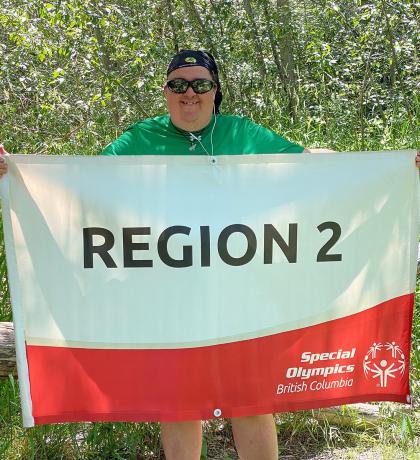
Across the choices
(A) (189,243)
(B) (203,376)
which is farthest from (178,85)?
(B) (203,376)

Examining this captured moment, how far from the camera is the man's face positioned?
308 cm

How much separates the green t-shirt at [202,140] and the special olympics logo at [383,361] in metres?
0.93

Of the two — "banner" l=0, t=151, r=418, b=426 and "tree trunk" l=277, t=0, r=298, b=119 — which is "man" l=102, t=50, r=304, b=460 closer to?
"banner" l=0, t=151, r=418, b=426

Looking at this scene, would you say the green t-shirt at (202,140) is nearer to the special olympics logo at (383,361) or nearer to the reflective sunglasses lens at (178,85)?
the reflective sunglasses lens at (178,85)

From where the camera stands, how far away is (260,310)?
3041mm

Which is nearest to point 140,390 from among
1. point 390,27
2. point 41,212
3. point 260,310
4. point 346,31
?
point 260,310

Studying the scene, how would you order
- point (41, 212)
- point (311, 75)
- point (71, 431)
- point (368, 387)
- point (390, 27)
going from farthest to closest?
1. point (311, 75)
2. point (390, 27)
3. point (71, 431)
4. point (368, 387)
5. point (41, 212)

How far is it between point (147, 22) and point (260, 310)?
14.7 ft

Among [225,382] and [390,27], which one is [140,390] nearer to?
[225,382]

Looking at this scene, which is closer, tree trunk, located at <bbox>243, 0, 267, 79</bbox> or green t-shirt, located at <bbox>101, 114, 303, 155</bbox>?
green t-shirt, located at <bbox>101, 114, 303, 155</bbox>

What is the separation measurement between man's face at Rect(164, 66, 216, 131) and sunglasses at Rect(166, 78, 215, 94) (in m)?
0.01

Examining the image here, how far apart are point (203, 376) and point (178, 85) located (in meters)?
1.22

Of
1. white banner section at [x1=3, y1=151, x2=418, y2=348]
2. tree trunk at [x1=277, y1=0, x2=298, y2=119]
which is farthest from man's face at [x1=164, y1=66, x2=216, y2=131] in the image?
tree trunk at [x1=277, y1=0, x2=298, y2=119]

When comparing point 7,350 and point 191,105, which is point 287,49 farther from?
point 7,350
